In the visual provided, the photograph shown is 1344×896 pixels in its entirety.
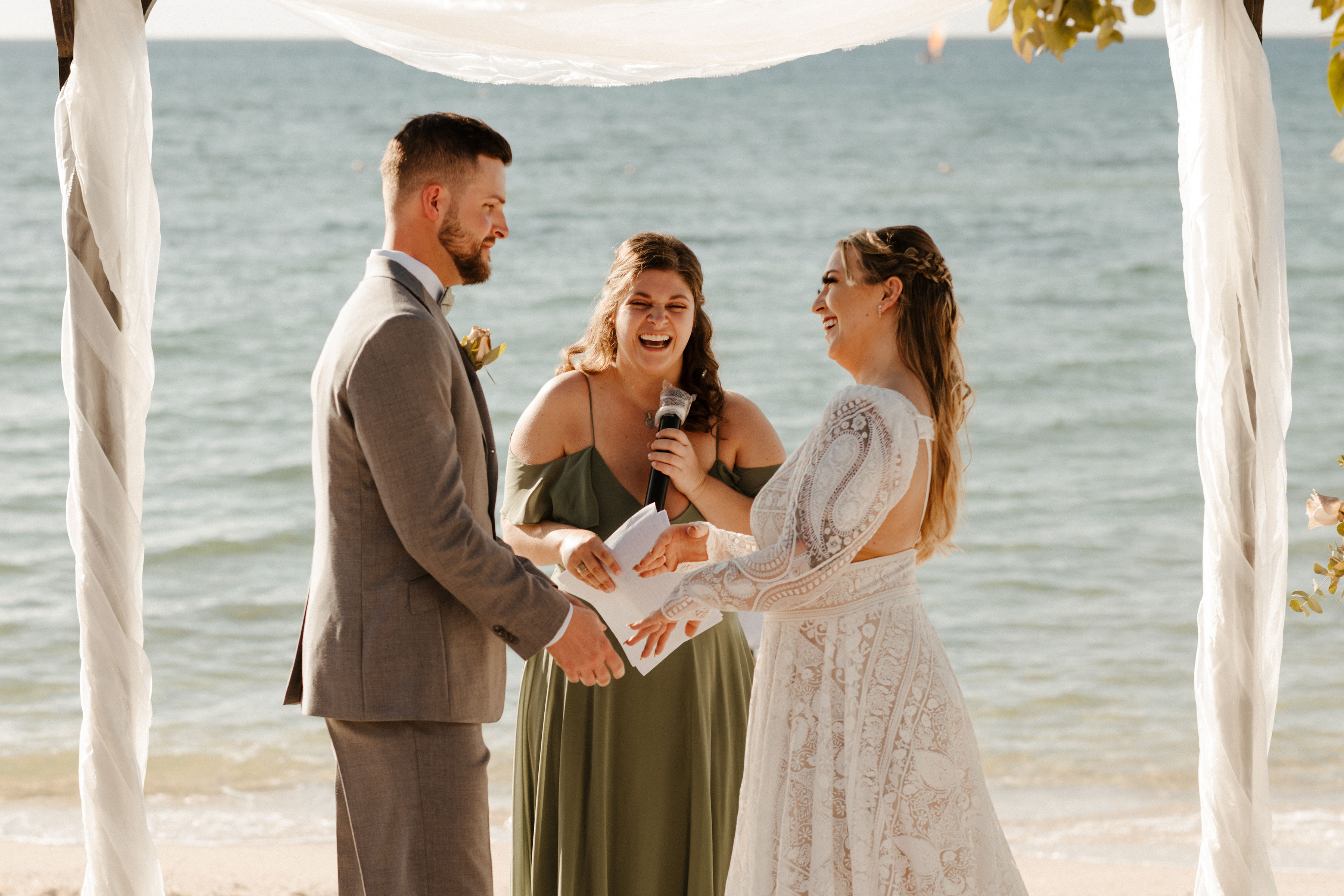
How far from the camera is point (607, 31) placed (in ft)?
10.2

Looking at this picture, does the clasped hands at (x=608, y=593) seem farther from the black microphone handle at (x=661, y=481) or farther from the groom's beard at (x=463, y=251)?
the groom's beard at (x=463, y=251)

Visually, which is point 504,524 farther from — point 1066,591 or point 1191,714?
point 1066,591

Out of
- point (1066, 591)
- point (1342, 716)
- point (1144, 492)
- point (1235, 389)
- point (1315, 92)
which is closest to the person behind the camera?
point (1235, 389)

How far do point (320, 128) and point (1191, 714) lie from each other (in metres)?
21.8

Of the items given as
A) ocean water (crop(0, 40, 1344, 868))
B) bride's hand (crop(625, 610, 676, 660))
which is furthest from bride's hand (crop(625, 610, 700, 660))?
ocean water (crop(0, 40, 1344, 868))

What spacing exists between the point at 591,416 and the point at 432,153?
2.89 ft

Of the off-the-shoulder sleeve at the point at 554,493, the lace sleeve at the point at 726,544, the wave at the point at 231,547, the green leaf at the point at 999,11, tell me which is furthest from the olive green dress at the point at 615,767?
the wave at the point at 231,547

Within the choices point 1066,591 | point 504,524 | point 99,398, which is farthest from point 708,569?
point 1066,591

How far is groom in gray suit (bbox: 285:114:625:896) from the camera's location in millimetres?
2482

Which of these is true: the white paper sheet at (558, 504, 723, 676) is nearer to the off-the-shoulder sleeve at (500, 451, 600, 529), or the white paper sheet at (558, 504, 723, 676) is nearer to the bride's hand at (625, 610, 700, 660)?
the bride's hand at (625, 610, 700, 660)

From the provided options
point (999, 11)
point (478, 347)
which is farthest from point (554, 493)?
point (999, 11)

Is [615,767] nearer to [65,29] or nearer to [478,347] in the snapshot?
[478,347]

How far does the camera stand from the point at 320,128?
24531mm

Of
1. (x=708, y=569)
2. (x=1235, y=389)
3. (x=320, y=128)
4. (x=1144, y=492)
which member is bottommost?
(x=1144, y=492)
